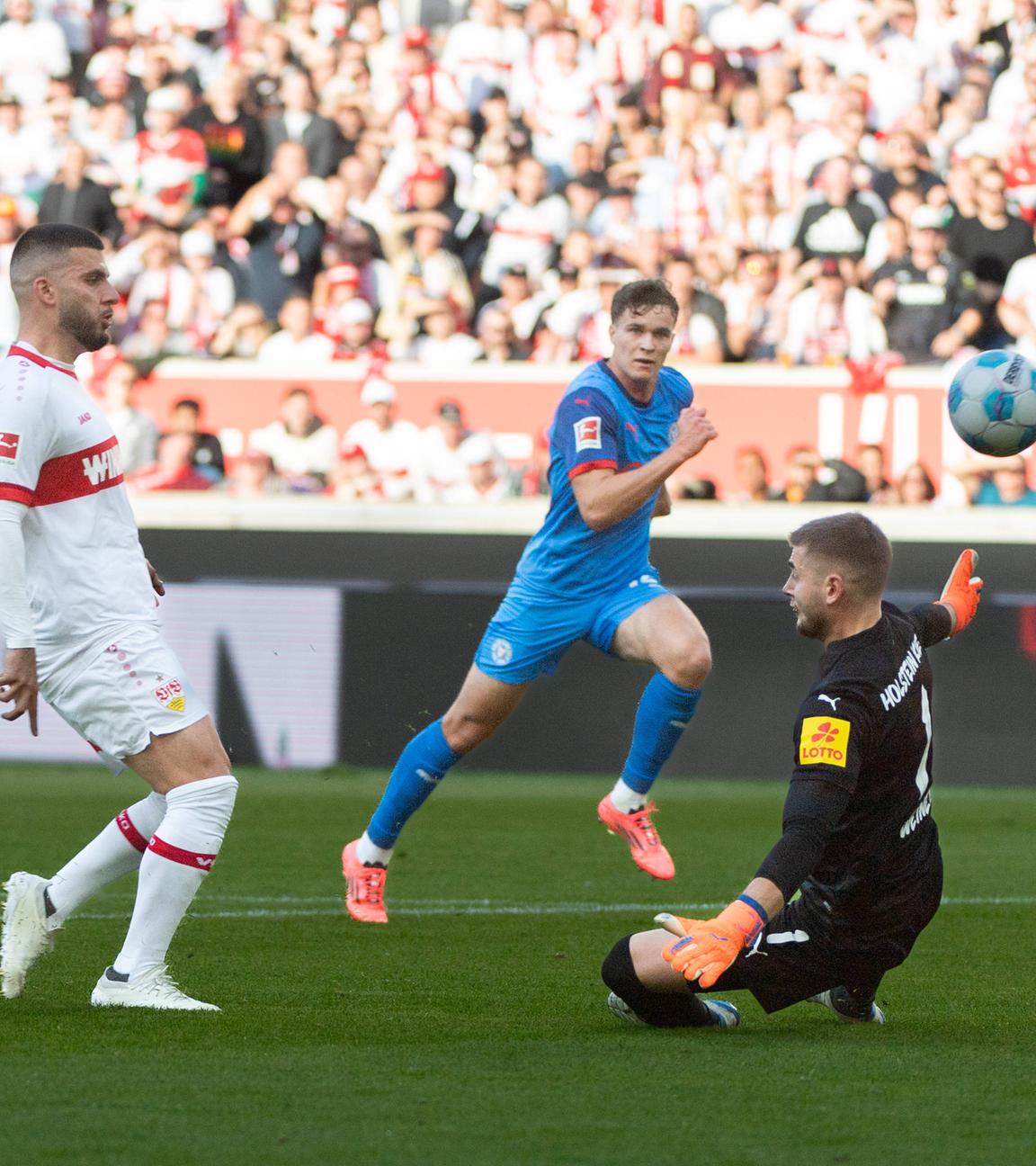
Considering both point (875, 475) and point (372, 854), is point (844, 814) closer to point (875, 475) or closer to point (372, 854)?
point (372, 854)

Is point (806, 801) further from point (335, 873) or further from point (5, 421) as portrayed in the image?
point (335, 873)

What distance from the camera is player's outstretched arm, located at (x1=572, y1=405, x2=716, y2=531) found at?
6191mm

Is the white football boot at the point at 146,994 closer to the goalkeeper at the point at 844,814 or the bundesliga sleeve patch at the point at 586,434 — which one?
the goalkeeper at the point at 844,814

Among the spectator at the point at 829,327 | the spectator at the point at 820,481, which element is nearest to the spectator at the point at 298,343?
the spectator at the point at 829,327

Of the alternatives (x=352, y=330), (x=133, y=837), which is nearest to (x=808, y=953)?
(x=133, y=837)

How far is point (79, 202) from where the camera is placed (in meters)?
16.0

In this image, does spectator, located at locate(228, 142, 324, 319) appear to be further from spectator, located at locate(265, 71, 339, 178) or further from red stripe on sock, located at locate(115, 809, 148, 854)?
red stripe on sock, located at locate(115, 809, 148, 854)

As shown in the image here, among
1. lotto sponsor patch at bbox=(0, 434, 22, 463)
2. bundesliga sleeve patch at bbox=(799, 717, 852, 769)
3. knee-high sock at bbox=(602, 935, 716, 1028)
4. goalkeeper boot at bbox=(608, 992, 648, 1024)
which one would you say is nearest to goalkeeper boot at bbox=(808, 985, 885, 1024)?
knee-high sock at bbox=(602, 935, 716, 1028)

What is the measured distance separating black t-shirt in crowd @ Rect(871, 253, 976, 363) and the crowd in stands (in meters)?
0.02

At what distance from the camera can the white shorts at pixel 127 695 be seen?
195 inches

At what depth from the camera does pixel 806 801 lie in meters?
4.36

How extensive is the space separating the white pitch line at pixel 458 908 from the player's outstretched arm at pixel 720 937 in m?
3.14

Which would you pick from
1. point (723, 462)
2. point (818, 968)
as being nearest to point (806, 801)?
point (818, 968)

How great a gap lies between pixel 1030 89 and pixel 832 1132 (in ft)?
48.1
